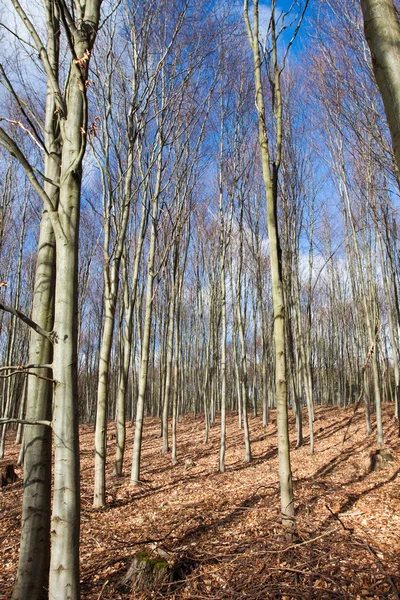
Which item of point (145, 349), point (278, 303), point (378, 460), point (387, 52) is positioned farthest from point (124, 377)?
point (387, 52)

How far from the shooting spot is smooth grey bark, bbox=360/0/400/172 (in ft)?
4.28

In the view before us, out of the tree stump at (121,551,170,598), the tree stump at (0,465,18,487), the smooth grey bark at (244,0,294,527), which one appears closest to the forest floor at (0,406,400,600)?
the tree stump at (121,551,170,598)

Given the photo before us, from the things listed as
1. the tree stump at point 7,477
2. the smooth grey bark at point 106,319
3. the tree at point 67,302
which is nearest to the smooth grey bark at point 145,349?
the smooth grey bark at point 106,319

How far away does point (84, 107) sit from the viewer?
2168mm

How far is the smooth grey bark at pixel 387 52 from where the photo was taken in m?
1.30

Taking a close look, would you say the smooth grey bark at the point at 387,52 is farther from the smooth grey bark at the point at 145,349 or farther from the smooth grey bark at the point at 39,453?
the smooth grey bark at the point at 145,349

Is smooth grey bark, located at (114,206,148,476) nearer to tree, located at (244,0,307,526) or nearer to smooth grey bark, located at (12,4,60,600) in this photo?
tree, located at (244,0,307,526)

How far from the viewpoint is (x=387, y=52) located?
139cm

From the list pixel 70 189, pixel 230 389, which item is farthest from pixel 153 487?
pixel 230 389

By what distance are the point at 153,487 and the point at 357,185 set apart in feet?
25.8

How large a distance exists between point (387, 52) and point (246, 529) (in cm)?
378

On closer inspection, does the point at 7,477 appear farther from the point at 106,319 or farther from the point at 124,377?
the point at 106,319

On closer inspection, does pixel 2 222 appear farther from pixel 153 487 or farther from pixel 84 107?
pixel 84 107

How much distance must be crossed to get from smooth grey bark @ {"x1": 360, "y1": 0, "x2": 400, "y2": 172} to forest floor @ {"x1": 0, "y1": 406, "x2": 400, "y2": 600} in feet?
3.42
